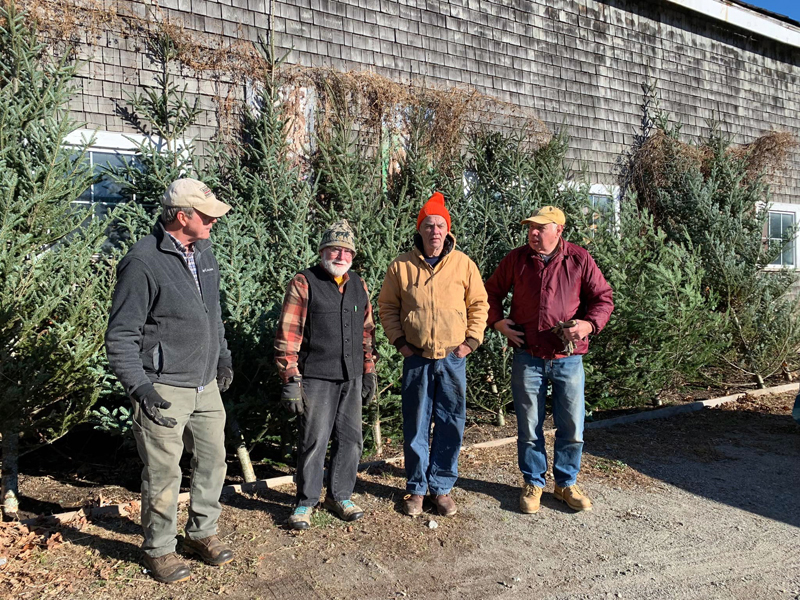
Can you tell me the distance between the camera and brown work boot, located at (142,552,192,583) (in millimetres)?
3232

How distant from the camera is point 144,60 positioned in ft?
21.9

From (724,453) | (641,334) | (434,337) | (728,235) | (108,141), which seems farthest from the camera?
(728,235)

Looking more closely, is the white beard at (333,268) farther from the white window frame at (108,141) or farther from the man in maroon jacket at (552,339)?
the white window frame at (108,141)

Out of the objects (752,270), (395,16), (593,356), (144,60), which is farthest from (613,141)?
(144,60)

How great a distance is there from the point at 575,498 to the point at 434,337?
1.43 metres

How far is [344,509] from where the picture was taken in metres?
4.01

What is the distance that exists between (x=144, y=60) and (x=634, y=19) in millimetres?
7855

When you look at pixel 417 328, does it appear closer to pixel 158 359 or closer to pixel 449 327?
pixel 449 327

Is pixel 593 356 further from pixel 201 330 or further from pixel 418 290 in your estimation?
pixel 201 330

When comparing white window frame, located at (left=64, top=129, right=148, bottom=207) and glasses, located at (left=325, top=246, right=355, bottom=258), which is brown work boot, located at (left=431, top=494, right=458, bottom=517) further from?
white window frame, located at (left=64, top=129, right=148, bottom=207)

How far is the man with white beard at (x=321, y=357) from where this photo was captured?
387 cm

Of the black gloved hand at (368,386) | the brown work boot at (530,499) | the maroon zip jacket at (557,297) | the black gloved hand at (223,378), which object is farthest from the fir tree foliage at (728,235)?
the black gloved hand at (223,378)

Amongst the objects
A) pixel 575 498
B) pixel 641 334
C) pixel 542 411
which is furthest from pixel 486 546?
pixel 641 334

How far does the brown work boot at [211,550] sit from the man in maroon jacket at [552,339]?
1.89m
